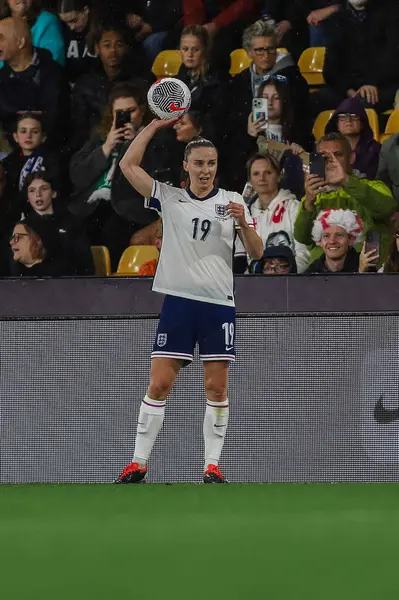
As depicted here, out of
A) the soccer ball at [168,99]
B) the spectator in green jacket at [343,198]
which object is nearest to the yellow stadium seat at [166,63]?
the spectator in green jacket at [343,198]

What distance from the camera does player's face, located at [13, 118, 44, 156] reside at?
29.5 ft

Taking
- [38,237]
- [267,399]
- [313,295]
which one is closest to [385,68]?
[313,295]

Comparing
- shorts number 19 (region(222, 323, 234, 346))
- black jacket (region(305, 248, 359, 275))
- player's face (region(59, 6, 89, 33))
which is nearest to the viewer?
shorts number 19 (region(222, 323, 234, 346))

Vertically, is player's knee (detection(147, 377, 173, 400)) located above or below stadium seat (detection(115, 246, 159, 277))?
below

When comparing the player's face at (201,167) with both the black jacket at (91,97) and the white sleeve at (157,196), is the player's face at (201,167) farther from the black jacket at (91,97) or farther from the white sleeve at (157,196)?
the black jacket at (91,97)

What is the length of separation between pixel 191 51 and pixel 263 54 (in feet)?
1.91

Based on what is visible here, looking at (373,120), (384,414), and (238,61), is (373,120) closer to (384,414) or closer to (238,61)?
(238,61)

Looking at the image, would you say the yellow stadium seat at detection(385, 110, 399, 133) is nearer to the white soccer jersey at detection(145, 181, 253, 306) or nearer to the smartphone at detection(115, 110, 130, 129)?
the smartphone at detection(115, 110, 130, 129)

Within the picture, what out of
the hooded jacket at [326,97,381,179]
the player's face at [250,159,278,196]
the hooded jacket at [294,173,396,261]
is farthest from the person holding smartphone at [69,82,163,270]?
the hooded jacket at [326,97,381,179]

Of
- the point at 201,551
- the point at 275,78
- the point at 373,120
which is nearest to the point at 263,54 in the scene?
the point at 275,78

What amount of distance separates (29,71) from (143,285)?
8.31ft

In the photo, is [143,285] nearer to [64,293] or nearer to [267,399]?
[64,293]

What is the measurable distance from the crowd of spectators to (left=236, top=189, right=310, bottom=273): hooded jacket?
10 millimetres

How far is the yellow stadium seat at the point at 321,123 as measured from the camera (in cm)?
875
